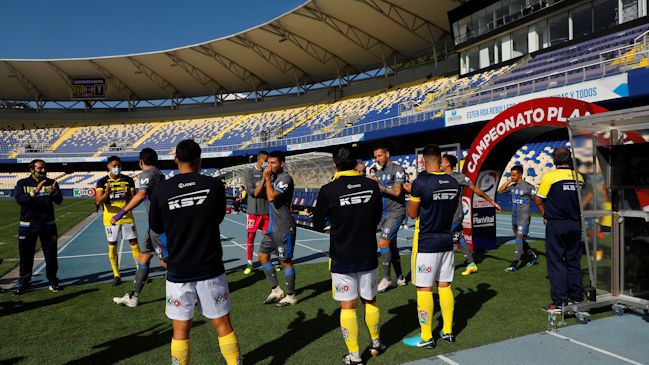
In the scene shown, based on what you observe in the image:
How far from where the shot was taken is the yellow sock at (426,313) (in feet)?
12.5

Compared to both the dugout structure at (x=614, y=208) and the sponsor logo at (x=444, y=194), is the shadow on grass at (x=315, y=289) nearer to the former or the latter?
the sponsor logo at (x=444, y=194)

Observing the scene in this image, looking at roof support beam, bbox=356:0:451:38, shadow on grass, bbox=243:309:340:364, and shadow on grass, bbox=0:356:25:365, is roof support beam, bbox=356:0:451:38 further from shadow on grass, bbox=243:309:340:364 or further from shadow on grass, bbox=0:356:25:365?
shadow on grass, bbox=0:356:25:365

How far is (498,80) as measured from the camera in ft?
71.7

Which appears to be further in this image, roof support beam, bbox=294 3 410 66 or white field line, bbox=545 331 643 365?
roof support beam, bbox=294 3 410 66

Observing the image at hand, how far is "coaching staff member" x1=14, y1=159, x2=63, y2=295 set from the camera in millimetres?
5957

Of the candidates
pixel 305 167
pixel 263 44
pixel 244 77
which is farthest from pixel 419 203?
pixel 244 77

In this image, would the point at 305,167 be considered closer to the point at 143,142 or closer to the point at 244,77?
the point at 244,77

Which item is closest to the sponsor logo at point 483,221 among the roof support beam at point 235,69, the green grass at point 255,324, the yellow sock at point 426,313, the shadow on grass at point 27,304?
the green grass at point 255,324

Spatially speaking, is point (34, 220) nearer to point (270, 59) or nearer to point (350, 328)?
point (350, 328)

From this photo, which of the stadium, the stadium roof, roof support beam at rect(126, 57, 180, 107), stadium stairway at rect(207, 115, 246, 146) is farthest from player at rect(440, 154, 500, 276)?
roof support beam at rect(126, 57, 180, 107)

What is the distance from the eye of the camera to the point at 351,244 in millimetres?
3455

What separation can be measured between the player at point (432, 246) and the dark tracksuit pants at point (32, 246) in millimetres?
5865

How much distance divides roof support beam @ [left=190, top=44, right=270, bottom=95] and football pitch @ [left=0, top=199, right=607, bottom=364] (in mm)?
37322

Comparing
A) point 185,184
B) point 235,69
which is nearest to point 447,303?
point 185,184
